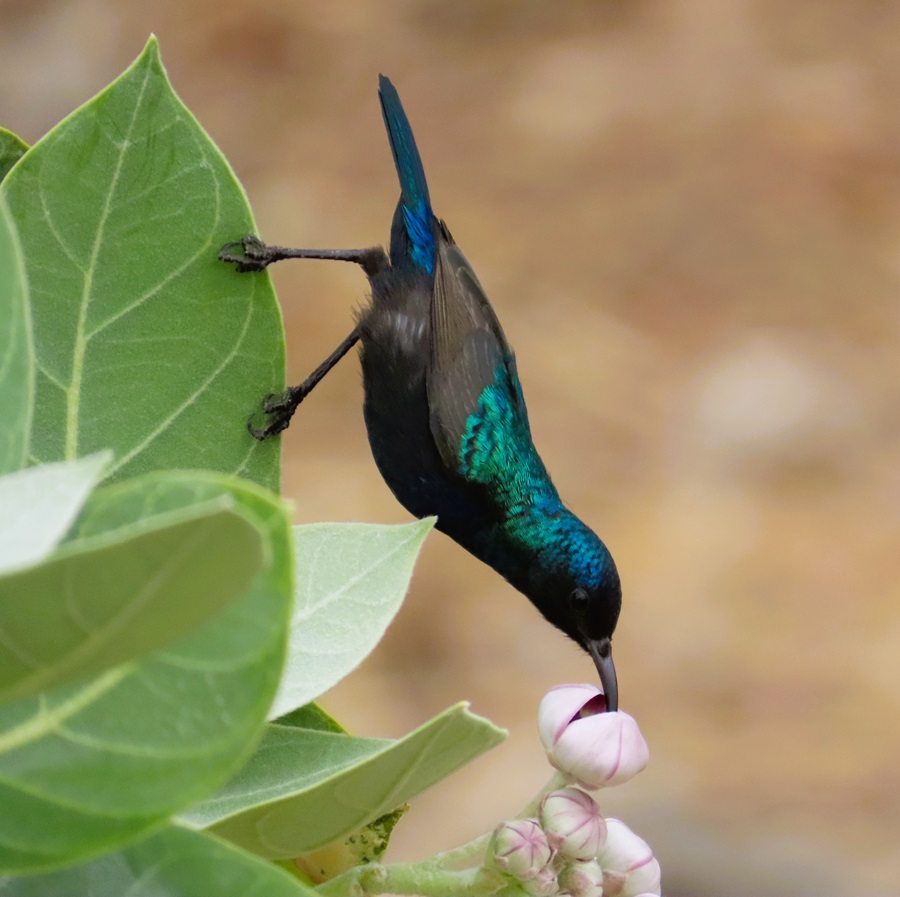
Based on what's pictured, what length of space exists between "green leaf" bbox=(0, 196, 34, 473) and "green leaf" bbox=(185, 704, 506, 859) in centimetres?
13

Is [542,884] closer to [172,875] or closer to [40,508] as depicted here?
[172,875]

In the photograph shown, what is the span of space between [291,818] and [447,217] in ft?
15.8

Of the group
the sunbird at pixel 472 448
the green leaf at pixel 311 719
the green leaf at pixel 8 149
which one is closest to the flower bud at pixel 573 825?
the green leaf at pixel 311 719

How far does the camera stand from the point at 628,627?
4.07m

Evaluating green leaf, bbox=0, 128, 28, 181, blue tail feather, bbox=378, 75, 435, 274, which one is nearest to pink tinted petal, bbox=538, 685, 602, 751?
green leaf, bbox=0, 128, 28, 181

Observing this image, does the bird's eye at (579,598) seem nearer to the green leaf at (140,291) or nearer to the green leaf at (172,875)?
the green leaf at (140,291)

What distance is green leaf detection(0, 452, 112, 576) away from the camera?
26 centimetres

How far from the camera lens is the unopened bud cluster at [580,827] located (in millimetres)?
466

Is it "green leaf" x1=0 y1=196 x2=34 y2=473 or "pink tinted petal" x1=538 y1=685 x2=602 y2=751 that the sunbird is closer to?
"pink tinted petal" x1=538 y1=685 x2=602 y2=751

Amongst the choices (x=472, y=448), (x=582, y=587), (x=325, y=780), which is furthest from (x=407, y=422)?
(x=325, y=780)

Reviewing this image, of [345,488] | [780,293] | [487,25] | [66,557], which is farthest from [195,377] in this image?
[487,25]

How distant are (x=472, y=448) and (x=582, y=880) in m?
1.23

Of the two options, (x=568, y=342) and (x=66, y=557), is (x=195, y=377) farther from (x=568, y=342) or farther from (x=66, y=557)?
(x=568, y=342)

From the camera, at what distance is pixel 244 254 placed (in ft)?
1.98
